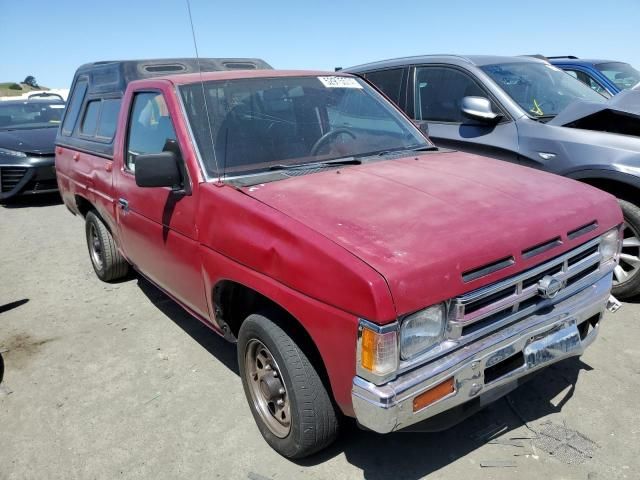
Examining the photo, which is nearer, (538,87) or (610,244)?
(610,244)

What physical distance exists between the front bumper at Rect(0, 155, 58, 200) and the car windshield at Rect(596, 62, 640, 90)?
348 inches

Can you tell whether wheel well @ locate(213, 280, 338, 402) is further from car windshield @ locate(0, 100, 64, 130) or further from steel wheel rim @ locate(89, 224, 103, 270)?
car windshield @ locate(0, 100, 64, 130)

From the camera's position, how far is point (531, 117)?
4480 mm

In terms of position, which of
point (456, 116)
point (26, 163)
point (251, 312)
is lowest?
point (26, 163)

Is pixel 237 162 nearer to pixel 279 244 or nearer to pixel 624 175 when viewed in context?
pixel 279 244

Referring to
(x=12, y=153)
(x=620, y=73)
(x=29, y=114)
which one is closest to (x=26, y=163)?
(x=12, y=153)

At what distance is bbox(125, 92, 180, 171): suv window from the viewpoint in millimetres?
3197

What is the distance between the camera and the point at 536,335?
2.29m

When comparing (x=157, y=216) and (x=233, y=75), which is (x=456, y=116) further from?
(x=157, y=216)

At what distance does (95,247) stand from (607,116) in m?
4.82

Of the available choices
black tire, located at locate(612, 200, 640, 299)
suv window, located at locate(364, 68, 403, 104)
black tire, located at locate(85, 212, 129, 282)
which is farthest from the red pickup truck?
suv window, located at locate(364, 68, 403, 104)

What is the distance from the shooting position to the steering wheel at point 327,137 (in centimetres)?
317

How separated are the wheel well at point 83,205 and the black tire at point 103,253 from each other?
87mm

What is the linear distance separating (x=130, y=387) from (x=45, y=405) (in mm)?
500
